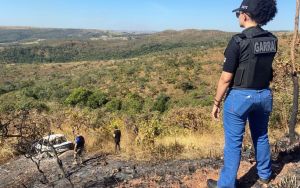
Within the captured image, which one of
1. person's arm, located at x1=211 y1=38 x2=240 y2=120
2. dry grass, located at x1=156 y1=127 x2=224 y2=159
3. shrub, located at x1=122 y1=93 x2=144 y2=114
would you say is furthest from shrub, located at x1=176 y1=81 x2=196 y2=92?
person's arm, located at x1=211 y1=38 x2=240 y2=120

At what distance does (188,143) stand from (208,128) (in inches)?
88.7

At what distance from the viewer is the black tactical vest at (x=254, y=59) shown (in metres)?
3.59

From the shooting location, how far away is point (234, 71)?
11.9ft

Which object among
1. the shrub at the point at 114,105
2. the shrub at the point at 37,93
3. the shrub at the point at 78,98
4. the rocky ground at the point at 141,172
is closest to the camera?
the rocky ground at the point at 141,172

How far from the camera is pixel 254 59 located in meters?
3.63

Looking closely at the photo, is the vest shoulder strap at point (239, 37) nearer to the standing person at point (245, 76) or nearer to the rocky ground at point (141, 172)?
the standing person at point (245, 76)

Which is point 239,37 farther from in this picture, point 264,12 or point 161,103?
point 161,103

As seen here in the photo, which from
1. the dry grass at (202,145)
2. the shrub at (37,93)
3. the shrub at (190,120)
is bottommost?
the shrub at (37,93)

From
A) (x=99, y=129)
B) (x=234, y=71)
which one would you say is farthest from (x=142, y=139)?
(x=234, y=71)

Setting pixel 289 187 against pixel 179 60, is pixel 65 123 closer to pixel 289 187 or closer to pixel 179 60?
pixel 289 187

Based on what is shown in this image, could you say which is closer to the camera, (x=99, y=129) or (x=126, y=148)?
(x=126, y=148)

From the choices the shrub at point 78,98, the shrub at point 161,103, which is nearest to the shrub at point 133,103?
the shrub at point 161,103

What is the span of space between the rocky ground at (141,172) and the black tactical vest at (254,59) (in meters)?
1.04

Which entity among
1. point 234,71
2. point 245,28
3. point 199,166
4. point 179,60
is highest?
point 245,28
